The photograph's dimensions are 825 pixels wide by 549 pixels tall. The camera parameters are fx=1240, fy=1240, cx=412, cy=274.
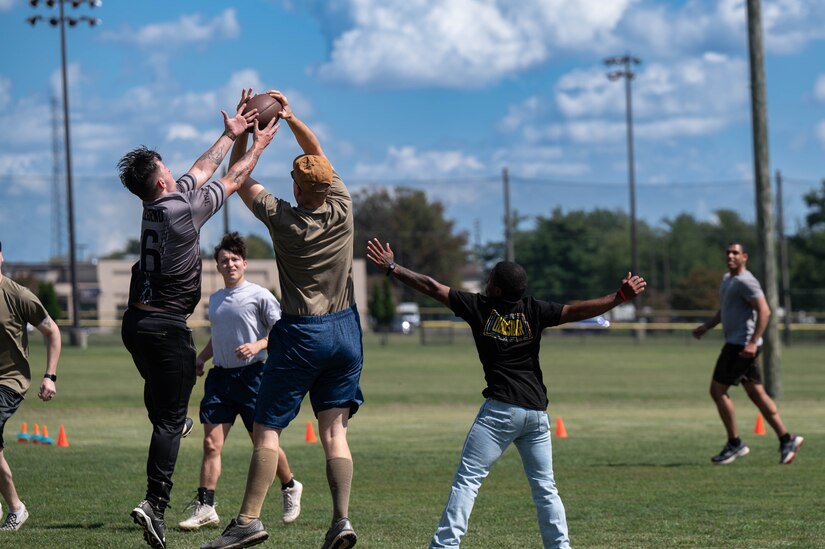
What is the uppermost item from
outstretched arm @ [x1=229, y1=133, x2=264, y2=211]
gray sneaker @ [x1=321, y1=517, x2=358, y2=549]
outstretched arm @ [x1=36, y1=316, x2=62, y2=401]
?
outstretched arm @ [x1=229, y1=133, x2=264, y2=211]

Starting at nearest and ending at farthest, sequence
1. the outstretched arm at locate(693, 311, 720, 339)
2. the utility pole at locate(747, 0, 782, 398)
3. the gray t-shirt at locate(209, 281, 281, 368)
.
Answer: the gray t-shirt at locate(209, 281, 281, 368)
the outstretched arm at locate(693, 311, 720, 339)
the utility pole at locate(747, 0, 782, 398)

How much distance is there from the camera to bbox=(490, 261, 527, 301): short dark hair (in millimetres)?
6711

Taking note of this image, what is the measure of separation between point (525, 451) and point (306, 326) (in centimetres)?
139

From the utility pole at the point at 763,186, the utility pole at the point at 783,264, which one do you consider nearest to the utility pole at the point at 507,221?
the utility pole at the point at 783,264

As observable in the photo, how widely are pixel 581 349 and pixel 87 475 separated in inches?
1493

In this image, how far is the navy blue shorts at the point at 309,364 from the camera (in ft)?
22.7

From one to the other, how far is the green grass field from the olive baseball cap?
2.26m

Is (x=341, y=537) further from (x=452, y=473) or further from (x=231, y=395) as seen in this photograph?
(x=452, y=473)

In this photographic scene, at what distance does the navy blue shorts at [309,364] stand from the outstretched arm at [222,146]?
1.00 m

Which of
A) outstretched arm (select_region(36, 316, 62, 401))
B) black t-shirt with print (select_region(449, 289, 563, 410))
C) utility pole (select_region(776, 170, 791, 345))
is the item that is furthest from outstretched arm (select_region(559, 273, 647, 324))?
utility pole (select_region(776, 170, 791, 345))

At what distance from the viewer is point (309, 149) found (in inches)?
289

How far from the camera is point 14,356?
27.0 ft

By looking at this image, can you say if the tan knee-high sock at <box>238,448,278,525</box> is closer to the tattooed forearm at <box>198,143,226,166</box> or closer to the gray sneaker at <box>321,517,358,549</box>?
the gray sneaker at <box>321,517,358,549</box>

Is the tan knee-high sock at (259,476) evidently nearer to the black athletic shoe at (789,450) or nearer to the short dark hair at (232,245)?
the short dark hair at (232,245)
